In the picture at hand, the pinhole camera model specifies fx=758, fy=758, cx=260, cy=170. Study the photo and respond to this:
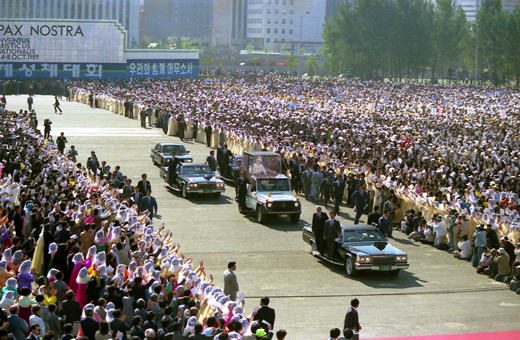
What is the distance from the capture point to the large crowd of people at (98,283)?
10047 mm

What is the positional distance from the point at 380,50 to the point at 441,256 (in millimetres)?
99804

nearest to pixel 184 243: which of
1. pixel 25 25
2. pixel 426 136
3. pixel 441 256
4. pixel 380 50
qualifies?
pixel 441 256

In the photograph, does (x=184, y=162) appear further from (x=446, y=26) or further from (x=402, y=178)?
(x=446, y=26)

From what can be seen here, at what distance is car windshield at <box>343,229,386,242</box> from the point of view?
18.2 metres

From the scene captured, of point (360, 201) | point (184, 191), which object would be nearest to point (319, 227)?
point (360, 201)

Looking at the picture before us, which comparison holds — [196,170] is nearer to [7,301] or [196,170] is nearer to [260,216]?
[260,216]

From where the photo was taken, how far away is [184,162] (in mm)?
30281

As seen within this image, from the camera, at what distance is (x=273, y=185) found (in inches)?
943

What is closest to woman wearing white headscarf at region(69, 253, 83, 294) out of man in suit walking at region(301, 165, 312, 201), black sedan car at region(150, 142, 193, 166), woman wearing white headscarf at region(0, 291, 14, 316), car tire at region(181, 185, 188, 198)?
woman wearing white headscarf at region(0, 291, 14, 316)

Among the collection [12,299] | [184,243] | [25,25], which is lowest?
[184,243]

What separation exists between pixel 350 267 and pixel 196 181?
34.4 ft

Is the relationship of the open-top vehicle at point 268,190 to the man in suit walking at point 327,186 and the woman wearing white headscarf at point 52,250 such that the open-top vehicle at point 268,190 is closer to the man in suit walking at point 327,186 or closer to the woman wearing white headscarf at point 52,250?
the man in suit walking at point 327,186

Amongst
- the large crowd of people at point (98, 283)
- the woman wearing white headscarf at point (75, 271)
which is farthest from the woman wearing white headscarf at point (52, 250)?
the woman wearing white headscarf at point (75, 271)

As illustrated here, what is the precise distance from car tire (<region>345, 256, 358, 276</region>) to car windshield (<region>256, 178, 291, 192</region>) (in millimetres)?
6489
